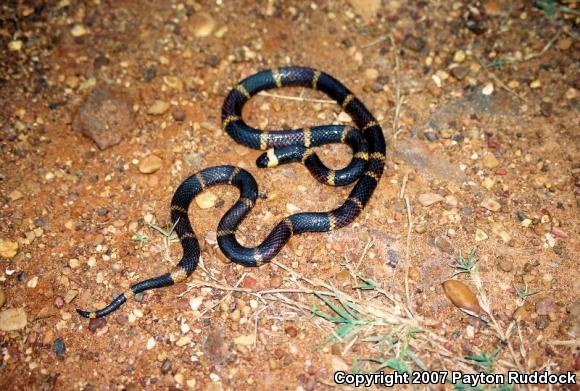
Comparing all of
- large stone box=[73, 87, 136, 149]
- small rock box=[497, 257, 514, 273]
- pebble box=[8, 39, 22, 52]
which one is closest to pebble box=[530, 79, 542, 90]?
small rock box=[497, 257, 514, 273]

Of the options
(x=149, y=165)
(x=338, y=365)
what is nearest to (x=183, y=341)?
(x=338, y=365)

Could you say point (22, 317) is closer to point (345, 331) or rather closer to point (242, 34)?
point (345, 331)

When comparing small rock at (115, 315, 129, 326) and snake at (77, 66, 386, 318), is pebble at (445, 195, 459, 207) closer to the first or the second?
snake at (77, 66, 386, 318)

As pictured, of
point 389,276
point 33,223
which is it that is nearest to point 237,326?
point 389,276

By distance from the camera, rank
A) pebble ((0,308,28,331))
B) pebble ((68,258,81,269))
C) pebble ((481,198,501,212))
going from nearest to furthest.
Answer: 1. pebble ((0,308,28,331))
2. pebble ((68,258,81,269))
3. pebble ((481,198,501,212))

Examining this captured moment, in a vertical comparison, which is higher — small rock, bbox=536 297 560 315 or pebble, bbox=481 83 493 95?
pebble, bbox=481 83 493 95

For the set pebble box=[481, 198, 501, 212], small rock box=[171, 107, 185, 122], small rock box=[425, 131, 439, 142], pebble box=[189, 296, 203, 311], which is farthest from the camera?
small rock box=[171, 107, 185, 122]

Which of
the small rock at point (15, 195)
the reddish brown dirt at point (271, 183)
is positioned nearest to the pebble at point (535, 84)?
the reddish brown dirt at point (271, 183)
